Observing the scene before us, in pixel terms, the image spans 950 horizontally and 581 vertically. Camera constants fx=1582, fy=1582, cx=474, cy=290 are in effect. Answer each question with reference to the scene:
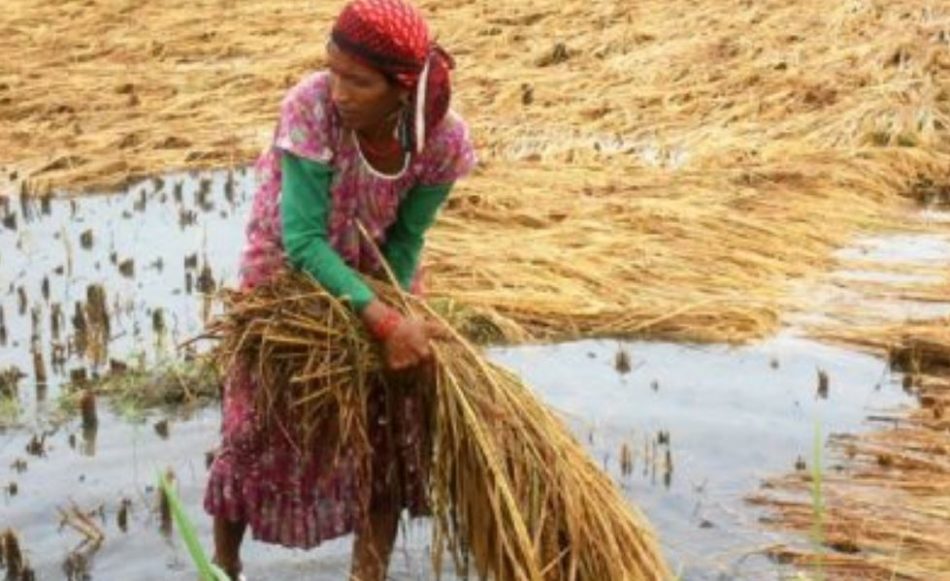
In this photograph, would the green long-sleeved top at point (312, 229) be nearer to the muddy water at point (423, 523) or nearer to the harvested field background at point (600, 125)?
the muddy water at point (423, 523)

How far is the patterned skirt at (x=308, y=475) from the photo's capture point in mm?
3311

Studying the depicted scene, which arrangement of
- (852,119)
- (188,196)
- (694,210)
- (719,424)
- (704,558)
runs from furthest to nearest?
1. (852,119)
2. (188,196)
3. (694,210)
4. (719,424)
5. (704,558)

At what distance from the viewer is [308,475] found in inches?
135

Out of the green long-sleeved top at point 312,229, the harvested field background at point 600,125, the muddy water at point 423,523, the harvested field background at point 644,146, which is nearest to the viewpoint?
the green long-sleeved top at point 312,229

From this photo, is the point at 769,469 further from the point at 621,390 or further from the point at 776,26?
the point at 776,26

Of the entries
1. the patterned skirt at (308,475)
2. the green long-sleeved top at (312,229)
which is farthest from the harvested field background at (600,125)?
the green long-sleeved top at (312,229)

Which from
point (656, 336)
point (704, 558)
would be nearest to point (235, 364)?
point (704, 558)

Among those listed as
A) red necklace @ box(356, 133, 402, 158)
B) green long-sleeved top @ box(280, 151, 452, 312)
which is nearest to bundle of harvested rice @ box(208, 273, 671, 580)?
green long-sleeved top @ box(280, 151, 452, 312)

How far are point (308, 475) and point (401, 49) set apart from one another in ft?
3.21

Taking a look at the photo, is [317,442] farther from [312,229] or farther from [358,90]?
[358,90]

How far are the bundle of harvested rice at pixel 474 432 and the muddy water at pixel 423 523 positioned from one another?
27.6 inches

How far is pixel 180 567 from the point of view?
4219 mm

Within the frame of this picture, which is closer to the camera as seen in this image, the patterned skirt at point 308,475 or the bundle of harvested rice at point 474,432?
the bundle of harvested rice at point 474,432

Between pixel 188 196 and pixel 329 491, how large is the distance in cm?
503
